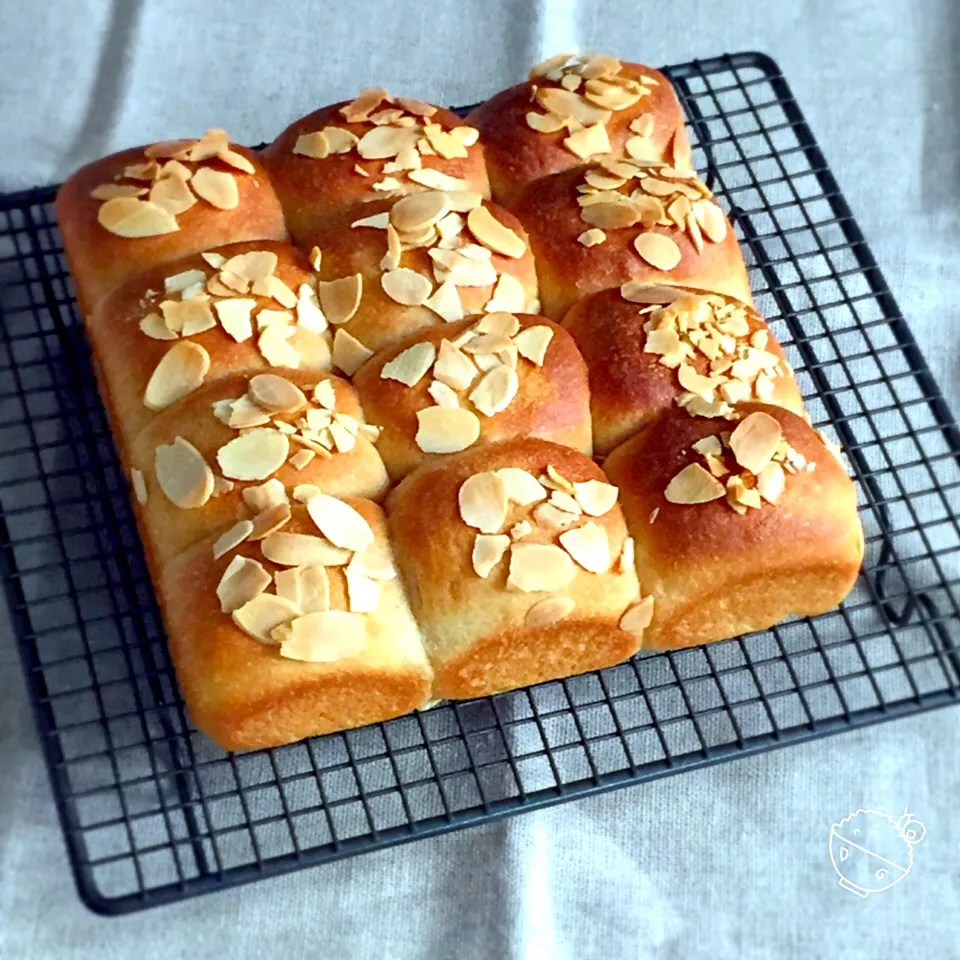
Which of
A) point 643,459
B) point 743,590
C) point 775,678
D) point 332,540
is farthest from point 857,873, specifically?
point 332,540

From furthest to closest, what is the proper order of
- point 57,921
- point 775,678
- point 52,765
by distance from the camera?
point 775,678 < point 57,921 < point 52,765

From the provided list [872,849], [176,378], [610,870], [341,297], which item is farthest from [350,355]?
[872,849]

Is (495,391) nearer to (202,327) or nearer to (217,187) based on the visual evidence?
(202,327)

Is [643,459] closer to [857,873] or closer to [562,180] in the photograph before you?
[562,180]

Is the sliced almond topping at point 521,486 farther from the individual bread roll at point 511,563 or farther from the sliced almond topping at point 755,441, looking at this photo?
the sliced almond topping at point 755,441

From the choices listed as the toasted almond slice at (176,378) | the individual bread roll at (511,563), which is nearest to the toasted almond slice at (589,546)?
the individual bread roll at (511,563)
